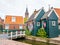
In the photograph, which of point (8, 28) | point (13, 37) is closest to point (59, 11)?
point (13, 37)

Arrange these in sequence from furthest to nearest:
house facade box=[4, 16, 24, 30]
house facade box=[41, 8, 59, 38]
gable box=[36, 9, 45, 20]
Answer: house facade box=[4, 16, 24, 30], gable box=[36, 9, 45, 20], house facade box=[41, 8, 59, 38]

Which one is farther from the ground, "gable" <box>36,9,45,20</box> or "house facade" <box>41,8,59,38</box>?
"gable" <box>36,9,45,20</box>

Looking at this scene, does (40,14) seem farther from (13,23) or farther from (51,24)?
(13,23)

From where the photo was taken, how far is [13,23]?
58.0 metres

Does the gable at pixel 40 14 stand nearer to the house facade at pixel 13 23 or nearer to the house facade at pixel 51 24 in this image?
the house facade at pixel 51 24

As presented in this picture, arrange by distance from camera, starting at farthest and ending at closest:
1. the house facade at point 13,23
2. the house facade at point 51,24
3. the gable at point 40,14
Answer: the house facade at point 13,23 → the gable at point 40,14 → the house facade at point 51,24

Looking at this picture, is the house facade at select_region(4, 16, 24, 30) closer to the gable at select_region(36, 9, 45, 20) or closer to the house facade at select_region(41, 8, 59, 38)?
the gable at select_region(36, 9, 45, 20)

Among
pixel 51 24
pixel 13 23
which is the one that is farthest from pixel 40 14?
pixel 13 23

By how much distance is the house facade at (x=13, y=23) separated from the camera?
5719 cm

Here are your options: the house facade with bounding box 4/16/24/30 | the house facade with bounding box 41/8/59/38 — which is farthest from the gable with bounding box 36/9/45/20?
the house facade with bounding box 4/16/24/30

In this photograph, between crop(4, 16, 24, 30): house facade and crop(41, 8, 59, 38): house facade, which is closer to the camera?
crop(41, 8, 59, 38): house facade

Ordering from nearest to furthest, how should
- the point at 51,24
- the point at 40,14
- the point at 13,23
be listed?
the point at 51,24 < the point at 40,14 < the point at 13,23

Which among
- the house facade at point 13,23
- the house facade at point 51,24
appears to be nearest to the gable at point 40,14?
the house facade at point 51,24

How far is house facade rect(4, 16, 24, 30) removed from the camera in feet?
188
